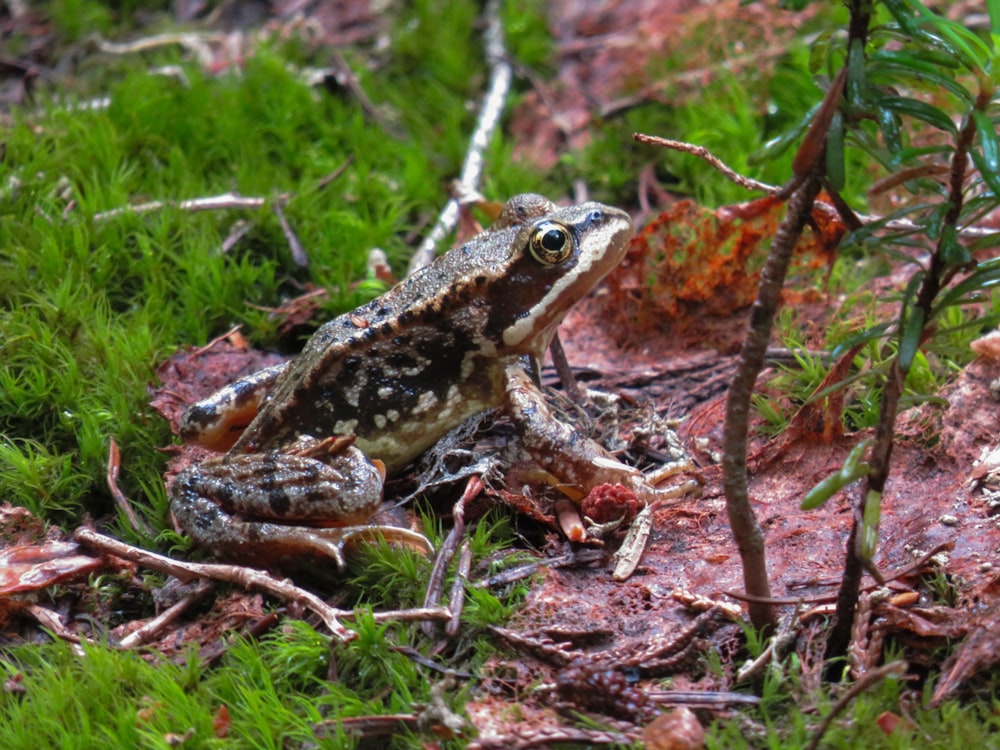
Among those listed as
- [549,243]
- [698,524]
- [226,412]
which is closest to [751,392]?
[698,524]

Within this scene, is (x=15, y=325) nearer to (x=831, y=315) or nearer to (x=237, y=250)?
(x=237, y=250)

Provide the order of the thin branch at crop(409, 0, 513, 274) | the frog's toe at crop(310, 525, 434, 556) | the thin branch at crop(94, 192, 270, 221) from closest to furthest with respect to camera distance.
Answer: the frog's toe at crop(310, 525, 434, 556)
the thin branch at crop(94, 192, 270, 221)
the thin branch at crop(409, 0, 513, 274)

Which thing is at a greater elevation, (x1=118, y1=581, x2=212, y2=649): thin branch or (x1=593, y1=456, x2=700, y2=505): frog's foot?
(x1=118, y1=581, x2=212, y2=649): thin branch

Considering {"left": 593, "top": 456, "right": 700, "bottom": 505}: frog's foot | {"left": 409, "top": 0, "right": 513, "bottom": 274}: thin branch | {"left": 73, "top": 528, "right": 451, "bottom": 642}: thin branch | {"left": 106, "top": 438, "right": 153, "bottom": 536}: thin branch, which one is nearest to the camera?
{"left": 73, "top": 528, "right": 451, "bottom": 642}: thin branch

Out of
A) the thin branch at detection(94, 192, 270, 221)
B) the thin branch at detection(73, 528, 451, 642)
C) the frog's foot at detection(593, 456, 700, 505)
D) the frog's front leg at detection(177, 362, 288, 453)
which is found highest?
the thin branch at detection(94, 192, 270, 221)

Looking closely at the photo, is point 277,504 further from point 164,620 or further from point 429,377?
point 429,377

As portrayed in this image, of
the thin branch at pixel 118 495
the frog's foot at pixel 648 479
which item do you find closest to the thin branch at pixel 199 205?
the thin branch at pixel 118 495

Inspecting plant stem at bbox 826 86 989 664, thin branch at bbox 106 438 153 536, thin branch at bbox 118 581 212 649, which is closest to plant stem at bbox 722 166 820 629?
plant stem at bbox 826 86 989 664

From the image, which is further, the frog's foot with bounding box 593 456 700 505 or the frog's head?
the frog's head

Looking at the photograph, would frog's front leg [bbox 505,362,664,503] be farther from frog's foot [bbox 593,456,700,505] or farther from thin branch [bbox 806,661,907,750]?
thin branch [bbox 806,661,907,750]
